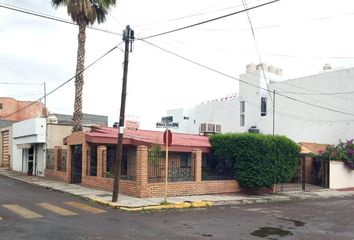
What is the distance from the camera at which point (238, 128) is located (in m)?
52.9

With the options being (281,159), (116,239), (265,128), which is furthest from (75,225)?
(265,128)

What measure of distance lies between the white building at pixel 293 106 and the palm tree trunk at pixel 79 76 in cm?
843

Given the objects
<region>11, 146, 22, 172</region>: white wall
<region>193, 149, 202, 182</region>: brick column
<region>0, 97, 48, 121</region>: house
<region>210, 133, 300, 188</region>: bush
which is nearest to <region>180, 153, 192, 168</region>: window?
<region>193, 149, 202, 182</region>: brick column

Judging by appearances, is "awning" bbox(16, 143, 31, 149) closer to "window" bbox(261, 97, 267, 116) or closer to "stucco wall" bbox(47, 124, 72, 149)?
"stucco wall" bbox(47, 124, 72, 149)

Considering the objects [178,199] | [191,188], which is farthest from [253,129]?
[178,199]

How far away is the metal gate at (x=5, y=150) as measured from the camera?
133ft

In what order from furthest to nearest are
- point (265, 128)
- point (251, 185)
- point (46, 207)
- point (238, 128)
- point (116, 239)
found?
point (238, 128) → point (265, 128) → point (251, 185) → point (46, 207) → point (116, 239)

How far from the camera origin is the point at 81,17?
86.9 ft

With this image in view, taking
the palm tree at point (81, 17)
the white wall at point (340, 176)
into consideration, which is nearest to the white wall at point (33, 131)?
the palm tree at point (81, 17)

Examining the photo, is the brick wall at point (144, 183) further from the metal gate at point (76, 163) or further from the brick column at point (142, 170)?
the metal gate at point (76, 163)

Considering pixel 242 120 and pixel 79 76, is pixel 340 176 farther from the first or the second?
pixel 242 120

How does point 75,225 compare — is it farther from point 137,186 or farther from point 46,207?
point 137,186

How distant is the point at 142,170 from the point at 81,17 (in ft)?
39.8

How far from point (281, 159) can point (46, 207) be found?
41.0ft
